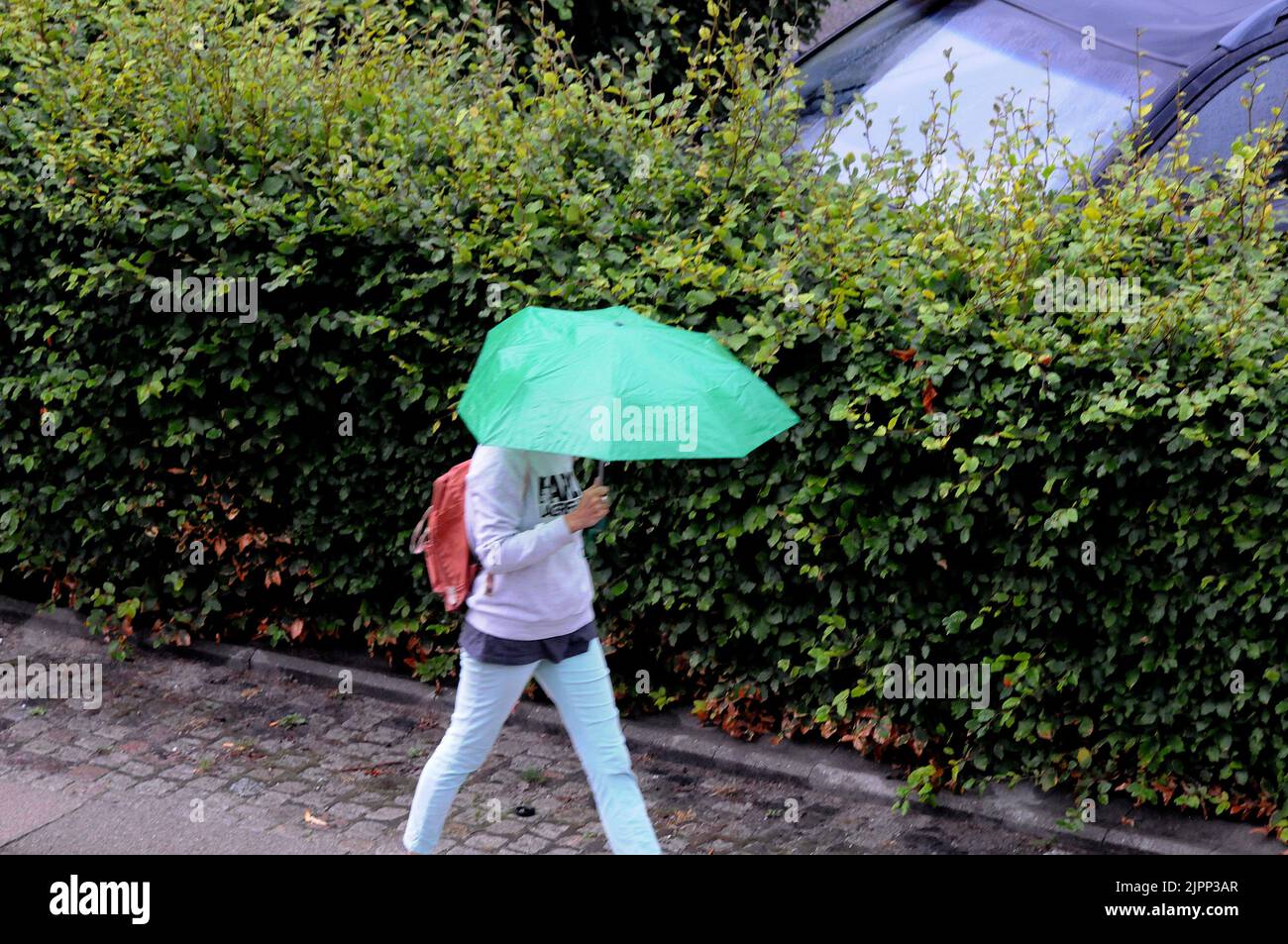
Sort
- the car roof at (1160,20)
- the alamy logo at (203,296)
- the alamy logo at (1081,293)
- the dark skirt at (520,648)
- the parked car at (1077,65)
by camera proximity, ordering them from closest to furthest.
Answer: the dark skirt at (520,648) → the alamy logo at (1081,293) → the alamy logo at (203,296) → the parked car at (1077,65) → the car roof at (1160,20)

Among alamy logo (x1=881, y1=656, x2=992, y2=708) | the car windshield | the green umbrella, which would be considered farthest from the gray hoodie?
the car windshield

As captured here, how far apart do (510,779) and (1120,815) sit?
7.82 feet

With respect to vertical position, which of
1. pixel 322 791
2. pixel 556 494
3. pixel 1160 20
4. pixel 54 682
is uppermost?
pixel 1160 20

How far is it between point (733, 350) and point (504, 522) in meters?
1.62

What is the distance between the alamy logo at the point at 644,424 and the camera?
145 inches

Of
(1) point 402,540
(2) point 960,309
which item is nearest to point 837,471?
(2) point 960,309

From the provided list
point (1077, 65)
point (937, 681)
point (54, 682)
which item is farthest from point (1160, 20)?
point (54, 682)

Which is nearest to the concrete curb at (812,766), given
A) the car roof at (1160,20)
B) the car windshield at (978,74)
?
the car windshield at (978,74)

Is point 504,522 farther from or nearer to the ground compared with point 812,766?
farther from the ground

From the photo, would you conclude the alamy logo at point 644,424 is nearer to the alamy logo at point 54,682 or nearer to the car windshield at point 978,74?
the car windshield at point 978,74

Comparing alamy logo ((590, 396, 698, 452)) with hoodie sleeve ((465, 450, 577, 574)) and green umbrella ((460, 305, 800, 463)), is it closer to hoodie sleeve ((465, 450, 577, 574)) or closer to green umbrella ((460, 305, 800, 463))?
green umbrella ((460, 305, 800, 463))

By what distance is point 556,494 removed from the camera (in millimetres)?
4305

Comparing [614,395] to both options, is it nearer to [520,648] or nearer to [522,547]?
[522,547]

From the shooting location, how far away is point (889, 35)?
8.22 m
